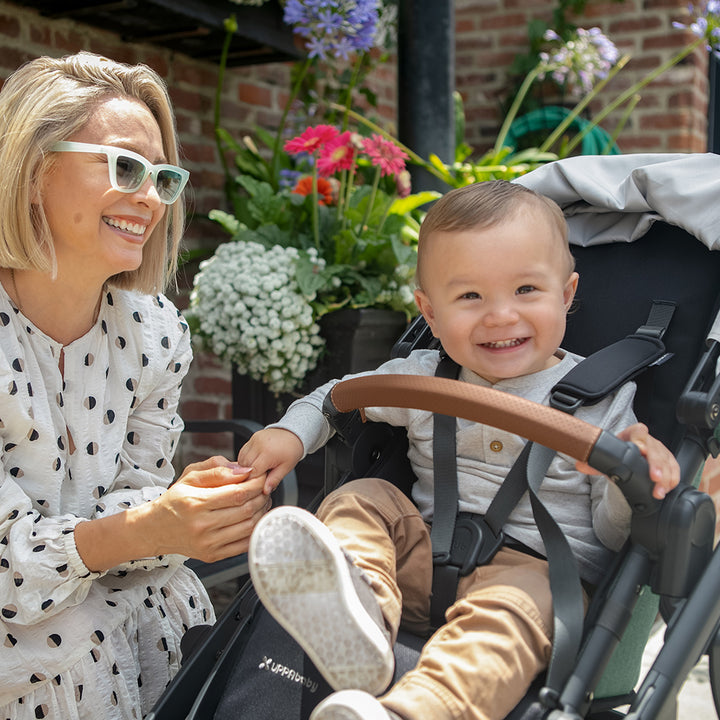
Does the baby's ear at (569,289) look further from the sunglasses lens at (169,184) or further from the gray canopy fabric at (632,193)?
the sunglasses lens at (169,184)

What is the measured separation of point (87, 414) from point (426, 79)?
6.99 feet

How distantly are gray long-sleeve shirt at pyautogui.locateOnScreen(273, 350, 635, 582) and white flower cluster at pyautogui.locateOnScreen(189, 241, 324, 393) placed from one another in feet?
3.48

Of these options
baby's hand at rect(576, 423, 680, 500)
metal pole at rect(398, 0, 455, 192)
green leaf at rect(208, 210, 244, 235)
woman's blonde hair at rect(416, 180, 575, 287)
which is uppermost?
metal pole at rect(398, 0, 455, 192)

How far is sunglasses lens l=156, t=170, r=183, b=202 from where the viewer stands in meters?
1.65

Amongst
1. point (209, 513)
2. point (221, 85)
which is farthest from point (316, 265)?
point (209, 513)

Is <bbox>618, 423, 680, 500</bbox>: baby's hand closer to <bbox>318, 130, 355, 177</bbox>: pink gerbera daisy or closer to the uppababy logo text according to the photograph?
the uppababy logo text

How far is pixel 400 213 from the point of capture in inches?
122

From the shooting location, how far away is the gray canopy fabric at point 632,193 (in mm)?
→ 1633

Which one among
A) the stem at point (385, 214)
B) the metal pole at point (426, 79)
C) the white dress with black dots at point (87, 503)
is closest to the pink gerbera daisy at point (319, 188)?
the stem at point (385, 214)

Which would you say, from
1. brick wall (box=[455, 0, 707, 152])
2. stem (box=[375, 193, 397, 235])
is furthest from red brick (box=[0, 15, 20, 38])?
brick wall (box=[455, 0, 707, 152])

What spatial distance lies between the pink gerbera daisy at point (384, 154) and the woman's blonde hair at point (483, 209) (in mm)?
1126

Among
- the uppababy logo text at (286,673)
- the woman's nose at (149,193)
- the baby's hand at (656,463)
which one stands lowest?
the uppababy logo text at (286,673)

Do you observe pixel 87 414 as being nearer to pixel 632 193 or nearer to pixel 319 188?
pixel 632 193

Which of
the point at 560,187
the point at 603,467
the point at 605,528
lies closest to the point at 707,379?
the point at 605,528
